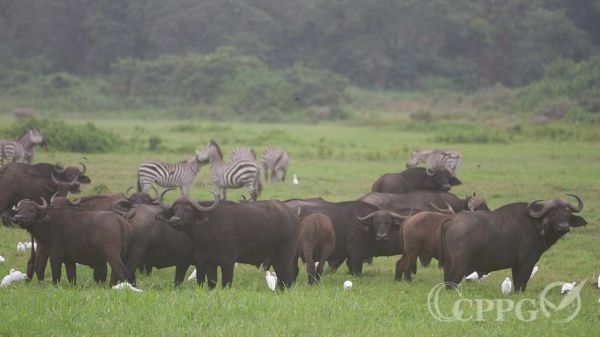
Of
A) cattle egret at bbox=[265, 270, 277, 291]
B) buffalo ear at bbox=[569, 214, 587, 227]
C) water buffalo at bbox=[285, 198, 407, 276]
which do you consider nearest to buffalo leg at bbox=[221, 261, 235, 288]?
cattle egret at bbox=[265, 270, 277, 291]

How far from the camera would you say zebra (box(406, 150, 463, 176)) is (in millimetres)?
22078

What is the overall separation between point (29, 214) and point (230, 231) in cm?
199

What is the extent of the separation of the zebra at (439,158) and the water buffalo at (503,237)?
11.5m

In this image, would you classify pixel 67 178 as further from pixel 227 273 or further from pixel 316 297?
pixel 316 297

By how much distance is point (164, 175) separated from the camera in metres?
18.5

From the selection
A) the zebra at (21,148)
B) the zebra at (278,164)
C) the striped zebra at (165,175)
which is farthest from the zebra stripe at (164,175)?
the zebra at (21,148)

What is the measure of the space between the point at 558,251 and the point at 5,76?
4574 cm

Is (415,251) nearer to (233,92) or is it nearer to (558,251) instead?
(558,251)

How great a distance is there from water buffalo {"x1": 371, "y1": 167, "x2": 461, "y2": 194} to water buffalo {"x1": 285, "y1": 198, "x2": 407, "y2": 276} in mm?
3520

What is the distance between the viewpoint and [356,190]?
19.6m

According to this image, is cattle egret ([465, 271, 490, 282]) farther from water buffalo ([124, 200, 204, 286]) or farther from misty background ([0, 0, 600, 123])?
misty background ([0, 0, 600, 123])

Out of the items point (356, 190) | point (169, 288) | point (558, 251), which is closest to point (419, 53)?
point (356, 190)

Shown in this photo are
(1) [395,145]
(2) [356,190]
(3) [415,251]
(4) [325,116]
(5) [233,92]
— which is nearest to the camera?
(3) [415,251]

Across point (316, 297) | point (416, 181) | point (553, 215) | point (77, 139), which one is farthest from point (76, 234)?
point (77, 139)
